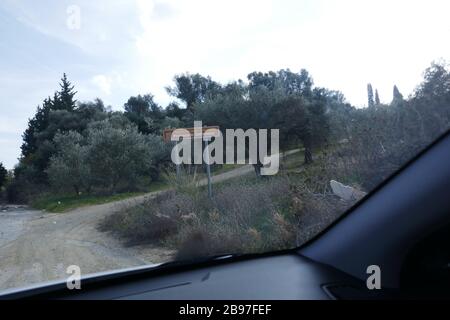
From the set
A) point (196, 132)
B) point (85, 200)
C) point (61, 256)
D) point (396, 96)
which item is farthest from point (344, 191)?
point (85, 200)

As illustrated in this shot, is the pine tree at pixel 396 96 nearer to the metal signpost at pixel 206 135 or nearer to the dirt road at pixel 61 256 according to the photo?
the dirt road at pixel 61 256

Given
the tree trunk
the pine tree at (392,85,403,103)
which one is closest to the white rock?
the pine tree at (392,85,403,103)

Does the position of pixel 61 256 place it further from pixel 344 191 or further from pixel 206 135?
pixel 344 191

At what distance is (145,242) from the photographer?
10656 millimetres

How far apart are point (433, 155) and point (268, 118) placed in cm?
1720

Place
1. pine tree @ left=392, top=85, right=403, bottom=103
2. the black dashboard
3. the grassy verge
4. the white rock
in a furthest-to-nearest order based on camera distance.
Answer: the grassy verge < the white rock < pine tree @ left=392, top=85, right=403, bottom=103 < the black dashboard

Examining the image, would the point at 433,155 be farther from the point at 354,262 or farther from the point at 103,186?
the point at 103,186

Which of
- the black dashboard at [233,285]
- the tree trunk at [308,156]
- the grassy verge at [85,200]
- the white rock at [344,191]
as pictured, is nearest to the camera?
the black dashboard at [233,285]

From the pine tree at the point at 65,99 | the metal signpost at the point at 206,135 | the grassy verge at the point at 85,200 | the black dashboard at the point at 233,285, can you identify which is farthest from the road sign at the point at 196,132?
the pine tree at the point at 65,99

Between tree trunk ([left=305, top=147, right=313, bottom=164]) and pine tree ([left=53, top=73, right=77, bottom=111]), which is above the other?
pine tree ([left=53, top=73, right=77, bottom=111])
